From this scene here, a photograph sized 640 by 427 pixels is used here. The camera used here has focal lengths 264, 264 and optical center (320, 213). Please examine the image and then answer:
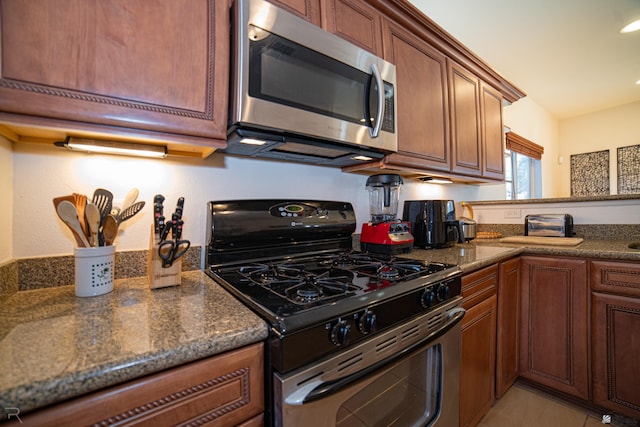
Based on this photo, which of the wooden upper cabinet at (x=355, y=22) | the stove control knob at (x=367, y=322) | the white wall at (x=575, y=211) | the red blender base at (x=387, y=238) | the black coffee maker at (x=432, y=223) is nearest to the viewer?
the stove control knob at (x=367, y=322)

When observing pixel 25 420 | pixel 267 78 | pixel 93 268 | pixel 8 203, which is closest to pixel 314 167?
pixel 267 78

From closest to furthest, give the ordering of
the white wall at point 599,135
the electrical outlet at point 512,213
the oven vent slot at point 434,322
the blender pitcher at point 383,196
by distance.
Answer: the oven vent slot at point 434,322, the blender pitcher at point 383,196, the electrical outlet at point 512,213, the white wall at point 599,135

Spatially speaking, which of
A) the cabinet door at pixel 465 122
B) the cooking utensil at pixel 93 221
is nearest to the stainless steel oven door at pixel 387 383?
the cooking utensil at pixel 93 221

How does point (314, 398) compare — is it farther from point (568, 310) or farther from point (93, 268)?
point (568, 310)

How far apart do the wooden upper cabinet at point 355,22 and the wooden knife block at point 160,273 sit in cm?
107

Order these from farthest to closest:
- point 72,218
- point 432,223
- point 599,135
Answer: point 599,135 → point 432,223 → point 72,218

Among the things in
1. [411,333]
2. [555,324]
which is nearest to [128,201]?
[411,333]

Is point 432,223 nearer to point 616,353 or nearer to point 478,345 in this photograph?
point 478,345

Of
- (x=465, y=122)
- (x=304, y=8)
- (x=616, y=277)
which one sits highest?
(x=304, y=8)

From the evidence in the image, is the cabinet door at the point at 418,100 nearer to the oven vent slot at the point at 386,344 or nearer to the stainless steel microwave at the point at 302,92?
the stainless steel microwave at the point at 302,92

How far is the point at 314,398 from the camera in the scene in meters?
0.59

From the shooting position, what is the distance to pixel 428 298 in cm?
92

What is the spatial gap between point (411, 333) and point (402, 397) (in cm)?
25

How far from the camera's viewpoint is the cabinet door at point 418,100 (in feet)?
4.50
